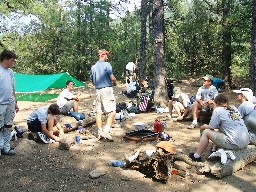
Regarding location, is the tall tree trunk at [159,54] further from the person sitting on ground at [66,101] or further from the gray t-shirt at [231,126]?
the gray t-shirt at [231,126]

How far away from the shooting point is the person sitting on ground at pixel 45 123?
4.93 metres

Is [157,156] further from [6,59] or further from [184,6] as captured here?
[184,6]

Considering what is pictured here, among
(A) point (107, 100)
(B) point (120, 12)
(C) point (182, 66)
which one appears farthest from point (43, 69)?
(A) point (107, 100)

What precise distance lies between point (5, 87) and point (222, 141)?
112 inches

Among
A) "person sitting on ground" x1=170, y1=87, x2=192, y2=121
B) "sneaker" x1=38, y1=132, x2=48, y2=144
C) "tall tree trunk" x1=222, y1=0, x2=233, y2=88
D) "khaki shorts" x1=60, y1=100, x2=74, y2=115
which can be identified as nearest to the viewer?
"sneaker" x1=38, y1=132, x2=48, y2=144

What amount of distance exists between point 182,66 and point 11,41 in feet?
24.7

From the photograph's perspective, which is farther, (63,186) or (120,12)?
(120,12)

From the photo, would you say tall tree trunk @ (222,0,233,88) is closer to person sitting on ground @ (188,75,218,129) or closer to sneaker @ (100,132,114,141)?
person sitting on ground @ (188,75,218,129)

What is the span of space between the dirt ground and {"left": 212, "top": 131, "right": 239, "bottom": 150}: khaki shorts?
1.06 ft

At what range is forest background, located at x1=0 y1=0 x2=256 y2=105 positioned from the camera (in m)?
12.2

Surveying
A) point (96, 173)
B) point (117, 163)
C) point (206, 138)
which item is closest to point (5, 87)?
point (96, 173)

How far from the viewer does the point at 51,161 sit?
4164 millimetres

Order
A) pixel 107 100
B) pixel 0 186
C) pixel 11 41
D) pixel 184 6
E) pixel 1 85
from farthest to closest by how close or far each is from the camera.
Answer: pixel 184 6, pixel 11 41, pixel 107 100, pixel 1 85, pixel 0 186

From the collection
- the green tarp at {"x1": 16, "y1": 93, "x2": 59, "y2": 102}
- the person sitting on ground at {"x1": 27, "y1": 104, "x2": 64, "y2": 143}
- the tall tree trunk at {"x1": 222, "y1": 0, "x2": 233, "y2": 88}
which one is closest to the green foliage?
the tall tree trunk at {"x1": 222, "y1": 0, "x2": 233, "y2": 88}
